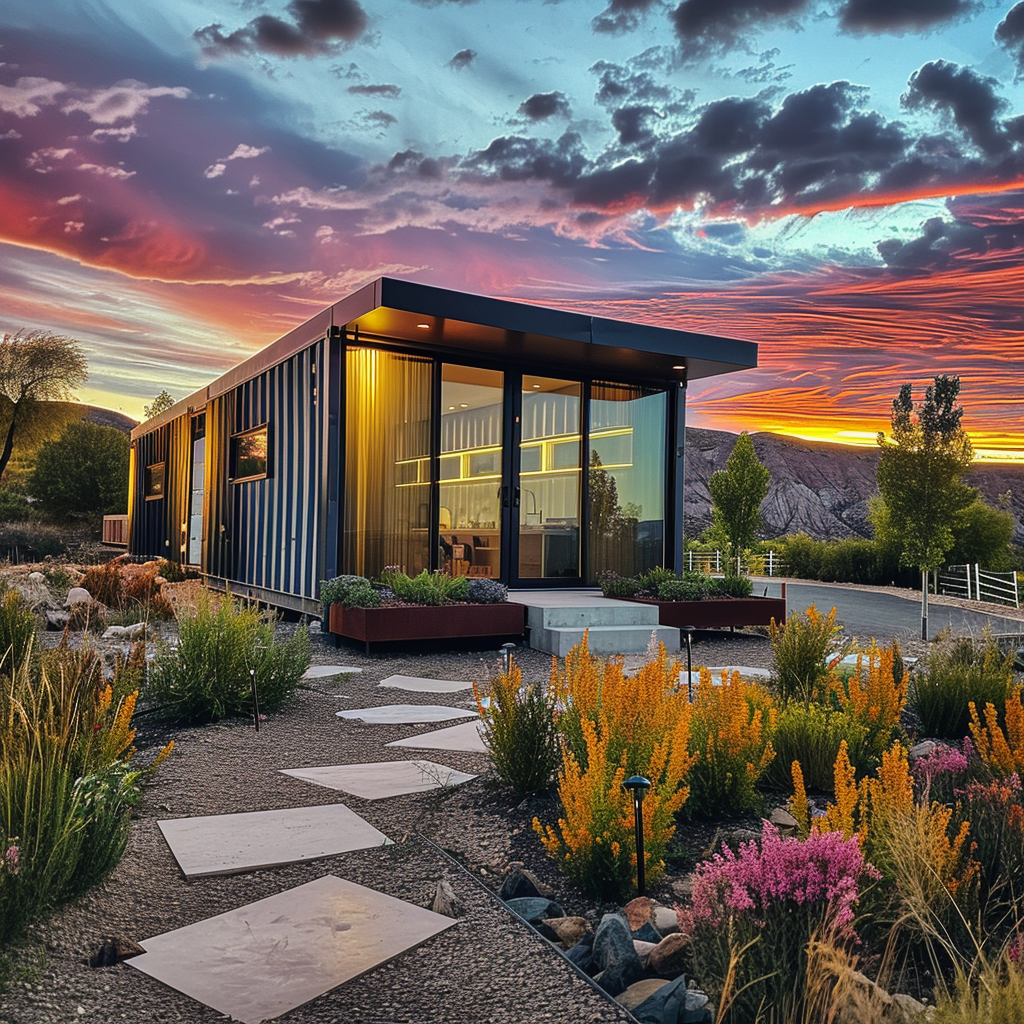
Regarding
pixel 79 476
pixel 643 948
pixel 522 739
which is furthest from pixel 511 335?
Result: pixel 79 476

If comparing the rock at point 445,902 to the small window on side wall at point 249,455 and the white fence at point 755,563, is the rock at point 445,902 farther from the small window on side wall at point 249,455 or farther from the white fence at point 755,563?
the white fence at point 755,563

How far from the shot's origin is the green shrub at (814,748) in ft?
10.7

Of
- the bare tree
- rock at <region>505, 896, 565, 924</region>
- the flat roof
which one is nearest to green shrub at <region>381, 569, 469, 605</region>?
the flat roof

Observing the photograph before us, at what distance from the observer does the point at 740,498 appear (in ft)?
51.0

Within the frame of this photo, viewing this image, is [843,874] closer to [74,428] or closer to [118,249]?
[118,249]

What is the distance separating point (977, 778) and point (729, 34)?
9.06 m

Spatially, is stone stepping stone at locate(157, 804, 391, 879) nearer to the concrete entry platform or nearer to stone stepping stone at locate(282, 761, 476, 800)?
stone stepping stone at locate(282, 761, 476, 800)

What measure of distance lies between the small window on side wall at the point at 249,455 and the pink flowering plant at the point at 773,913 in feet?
29.7

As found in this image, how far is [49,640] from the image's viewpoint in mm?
7250

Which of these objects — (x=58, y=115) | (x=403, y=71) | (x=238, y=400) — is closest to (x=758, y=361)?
(x=403, y=71)

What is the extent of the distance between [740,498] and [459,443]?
821 cm

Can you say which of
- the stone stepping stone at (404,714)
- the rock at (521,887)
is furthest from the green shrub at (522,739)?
the stone stepping stone at (404,714)

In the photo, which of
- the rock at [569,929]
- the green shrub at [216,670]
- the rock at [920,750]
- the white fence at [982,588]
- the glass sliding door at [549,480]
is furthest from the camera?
the white fence at [982,588]

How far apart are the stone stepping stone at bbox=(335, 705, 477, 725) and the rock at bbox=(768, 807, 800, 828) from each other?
2184 millimetres
